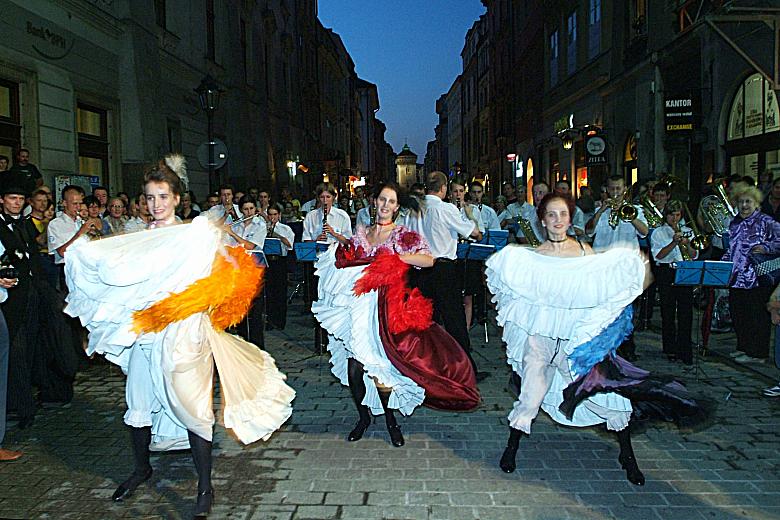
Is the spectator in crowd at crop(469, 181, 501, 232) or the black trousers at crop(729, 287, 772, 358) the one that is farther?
the spectator in crowd at crop(469, 181, 501, 232)

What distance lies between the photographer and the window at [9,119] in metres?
11.0

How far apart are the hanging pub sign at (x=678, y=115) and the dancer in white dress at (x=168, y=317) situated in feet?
42.3

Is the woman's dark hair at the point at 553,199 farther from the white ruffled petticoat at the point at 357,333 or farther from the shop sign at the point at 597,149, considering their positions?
the shop sign at the point at 597,149

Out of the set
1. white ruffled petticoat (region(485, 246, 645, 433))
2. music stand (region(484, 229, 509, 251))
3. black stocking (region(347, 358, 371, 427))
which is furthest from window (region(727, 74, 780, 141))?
black stocking (region(347, 358, 371, 427))

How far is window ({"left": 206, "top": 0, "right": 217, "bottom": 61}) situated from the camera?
73.0 feet

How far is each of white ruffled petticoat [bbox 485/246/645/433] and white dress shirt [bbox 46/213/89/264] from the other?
5558mm

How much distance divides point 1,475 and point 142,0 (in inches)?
532

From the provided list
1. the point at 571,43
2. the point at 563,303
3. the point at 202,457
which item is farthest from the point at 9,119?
the point at 571,43

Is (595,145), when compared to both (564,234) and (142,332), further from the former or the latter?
(142,332)

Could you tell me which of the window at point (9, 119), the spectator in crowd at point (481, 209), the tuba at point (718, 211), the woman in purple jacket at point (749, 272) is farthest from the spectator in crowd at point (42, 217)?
the tuba at point (718, 211)

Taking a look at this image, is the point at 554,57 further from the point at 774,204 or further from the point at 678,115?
the point at 774,204

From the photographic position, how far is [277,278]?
394 inches

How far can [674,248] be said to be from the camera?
788cm

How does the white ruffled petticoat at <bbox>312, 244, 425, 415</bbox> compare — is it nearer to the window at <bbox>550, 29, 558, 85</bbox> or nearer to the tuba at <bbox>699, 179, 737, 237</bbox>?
the tuba at <bbox>699, 179, 737, 237</bbox>
